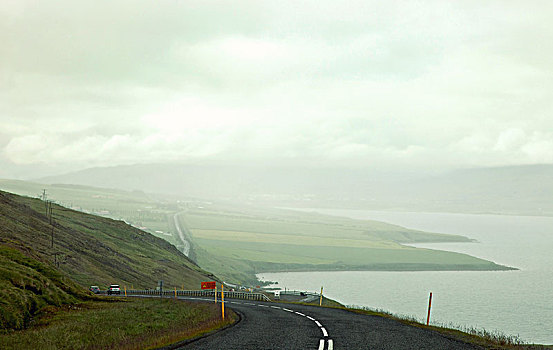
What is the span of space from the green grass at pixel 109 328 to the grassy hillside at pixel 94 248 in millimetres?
17785

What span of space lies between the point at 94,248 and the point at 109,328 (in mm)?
68565

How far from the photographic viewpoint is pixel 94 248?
8550cm

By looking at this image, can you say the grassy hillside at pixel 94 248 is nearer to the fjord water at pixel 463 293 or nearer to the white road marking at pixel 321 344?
the white road marking at pixel 321 344

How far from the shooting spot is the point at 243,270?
15738cm

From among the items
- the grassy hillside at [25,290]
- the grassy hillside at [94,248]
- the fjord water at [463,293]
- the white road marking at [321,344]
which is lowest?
the fjord water at [463,293]

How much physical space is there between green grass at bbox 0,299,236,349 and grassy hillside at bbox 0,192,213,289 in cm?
1779

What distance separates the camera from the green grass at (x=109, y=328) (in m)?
17.1

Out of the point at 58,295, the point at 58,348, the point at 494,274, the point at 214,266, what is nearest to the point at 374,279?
the point at 494,274

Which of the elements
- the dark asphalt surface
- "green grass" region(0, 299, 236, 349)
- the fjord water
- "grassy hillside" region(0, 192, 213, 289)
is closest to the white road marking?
the dark asphalt surface

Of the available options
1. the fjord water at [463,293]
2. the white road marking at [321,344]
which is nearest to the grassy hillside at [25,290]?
the white road marking at [321,344]

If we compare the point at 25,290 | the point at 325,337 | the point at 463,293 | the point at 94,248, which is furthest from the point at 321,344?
the point at 463,293

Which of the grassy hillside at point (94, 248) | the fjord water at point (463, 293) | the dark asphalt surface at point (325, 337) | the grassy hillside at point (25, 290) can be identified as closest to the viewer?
the dark asphalt surface at point (325, 337)

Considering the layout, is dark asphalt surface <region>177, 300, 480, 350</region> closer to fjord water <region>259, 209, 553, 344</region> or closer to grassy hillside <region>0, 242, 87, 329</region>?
grassy hillside <region>0, 242, 87, 329</region>

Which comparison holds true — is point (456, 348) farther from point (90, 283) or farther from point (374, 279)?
point (374, 279)
